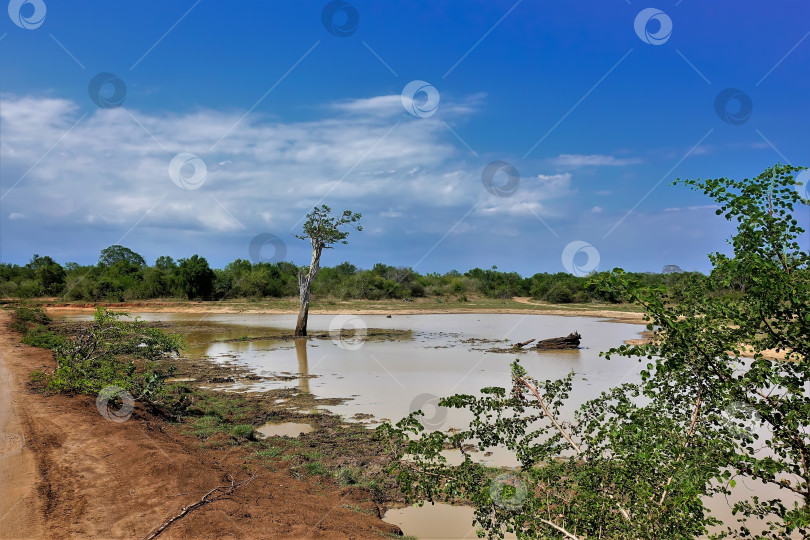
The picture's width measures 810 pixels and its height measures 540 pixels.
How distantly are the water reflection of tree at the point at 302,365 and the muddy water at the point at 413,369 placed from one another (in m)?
0.03

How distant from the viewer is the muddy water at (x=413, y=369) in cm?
841

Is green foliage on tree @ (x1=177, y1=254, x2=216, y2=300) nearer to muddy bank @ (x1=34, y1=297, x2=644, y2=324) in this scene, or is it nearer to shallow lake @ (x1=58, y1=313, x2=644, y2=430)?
muddy bank @ (x1=34, y1=297, x2=644, y2=324)

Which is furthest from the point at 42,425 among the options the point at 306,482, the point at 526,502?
the point at 526,502

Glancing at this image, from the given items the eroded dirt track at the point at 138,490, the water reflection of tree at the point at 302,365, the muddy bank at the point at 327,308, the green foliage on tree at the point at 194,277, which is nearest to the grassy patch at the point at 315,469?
the eroded dirt track at the point at 138,490

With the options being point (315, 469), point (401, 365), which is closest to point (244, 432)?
point (315, 469)

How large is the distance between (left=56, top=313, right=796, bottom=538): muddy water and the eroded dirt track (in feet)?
3.78

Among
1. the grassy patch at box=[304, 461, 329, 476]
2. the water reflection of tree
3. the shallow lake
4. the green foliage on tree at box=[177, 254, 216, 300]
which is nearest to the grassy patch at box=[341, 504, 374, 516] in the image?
the grassy patch at box=[304, 461, 329, 476]

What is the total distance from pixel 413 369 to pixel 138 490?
12071mm

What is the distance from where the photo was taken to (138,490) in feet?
19.9

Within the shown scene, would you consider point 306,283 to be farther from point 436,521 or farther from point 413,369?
point 436,521

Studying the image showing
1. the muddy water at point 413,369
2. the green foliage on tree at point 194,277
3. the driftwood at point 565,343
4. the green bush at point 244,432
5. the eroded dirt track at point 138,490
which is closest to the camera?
the eroded dirt track at point 138,490

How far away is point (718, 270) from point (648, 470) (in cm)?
145

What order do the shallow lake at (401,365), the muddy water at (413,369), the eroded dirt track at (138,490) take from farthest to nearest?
the shallow lake at (401,365) → the muddy water at (413,369) → the eroded dirt track at (138,490)

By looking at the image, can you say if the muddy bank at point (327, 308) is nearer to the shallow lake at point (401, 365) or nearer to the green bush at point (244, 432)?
the shallow lake at point (401, 365)
